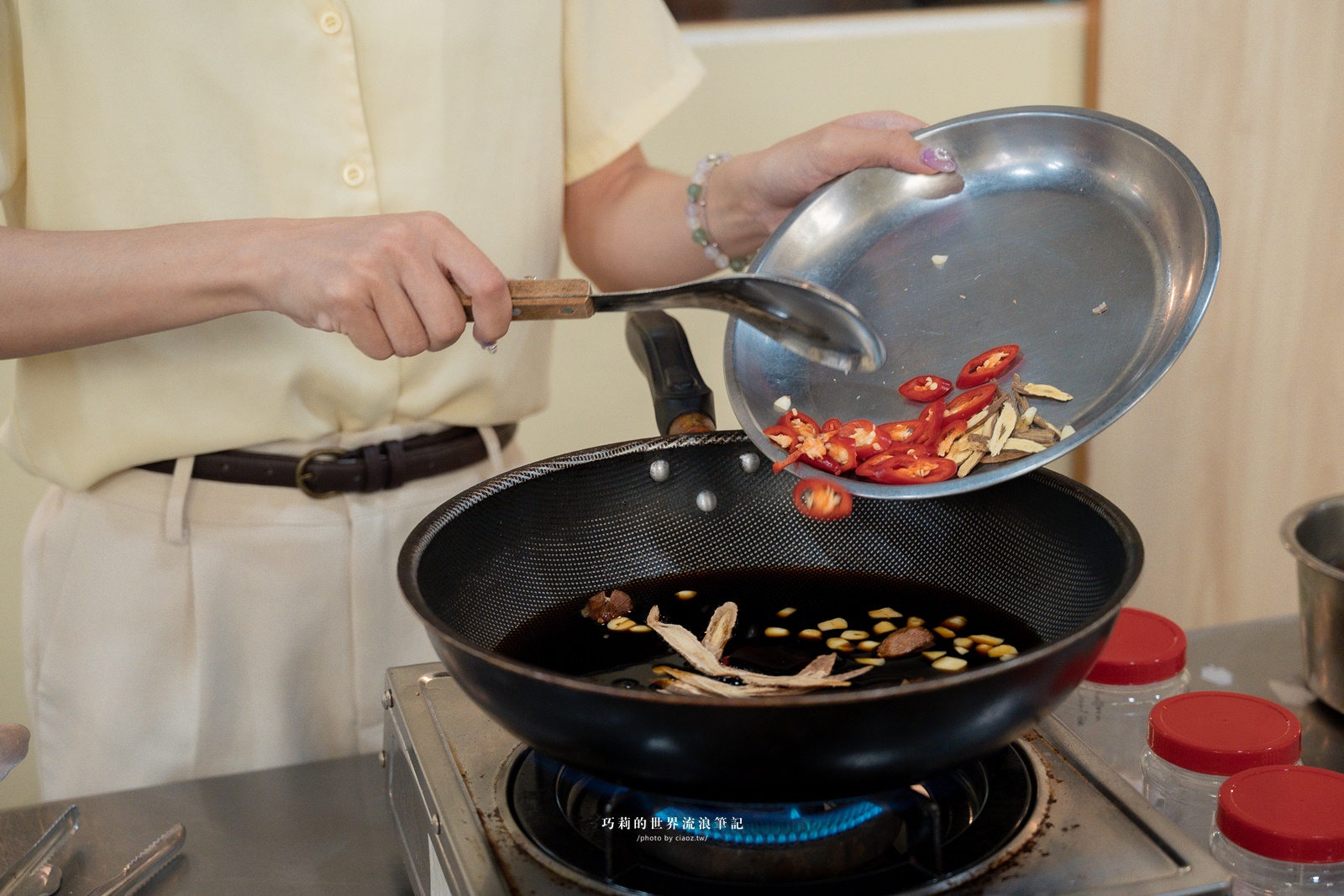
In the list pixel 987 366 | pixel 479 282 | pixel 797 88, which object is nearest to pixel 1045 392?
pixel 987 366

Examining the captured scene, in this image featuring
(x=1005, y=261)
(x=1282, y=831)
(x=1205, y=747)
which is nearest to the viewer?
(x=1282, y=831)

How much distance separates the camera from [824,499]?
942 mm

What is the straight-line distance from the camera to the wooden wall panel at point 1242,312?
7.67ft

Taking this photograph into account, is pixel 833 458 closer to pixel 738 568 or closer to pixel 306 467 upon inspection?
pixel 738 568

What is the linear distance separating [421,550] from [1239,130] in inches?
84.0

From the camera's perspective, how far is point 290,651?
1.32 metres

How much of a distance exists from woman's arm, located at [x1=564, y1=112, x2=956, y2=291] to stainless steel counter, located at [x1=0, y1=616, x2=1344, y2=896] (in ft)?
2.02

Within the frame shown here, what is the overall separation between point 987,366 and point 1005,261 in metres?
0.12

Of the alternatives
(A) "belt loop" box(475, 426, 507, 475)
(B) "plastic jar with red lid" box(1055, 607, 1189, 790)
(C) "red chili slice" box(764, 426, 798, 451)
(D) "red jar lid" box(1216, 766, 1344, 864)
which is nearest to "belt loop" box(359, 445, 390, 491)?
(A) "belt loop" box(475, 426, 507, 475)

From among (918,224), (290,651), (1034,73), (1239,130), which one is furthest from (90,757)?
(1239,130)

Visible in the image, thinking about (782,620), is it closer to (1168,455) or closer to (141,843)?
(141,843)

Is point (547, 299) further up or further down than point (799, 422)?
further up

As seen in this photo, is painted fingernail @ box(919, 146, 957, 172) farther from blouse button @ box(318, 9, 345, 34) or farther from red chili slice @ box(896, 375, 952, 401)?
blouse button @ box(318, 9, 345, 34)

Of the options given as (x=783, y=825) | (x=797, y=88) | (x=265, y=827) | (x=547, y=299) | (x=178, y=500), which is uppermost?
(x=797, y=88)
